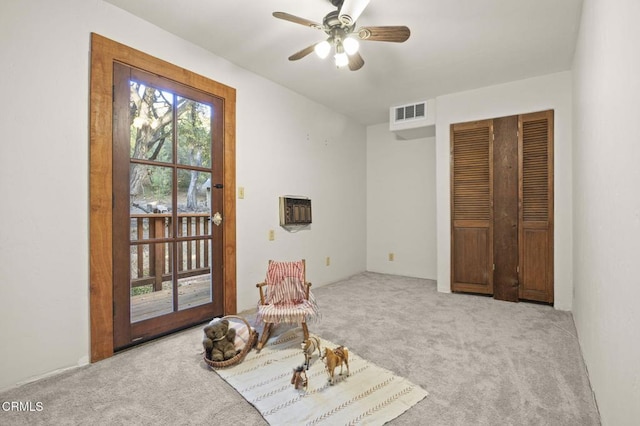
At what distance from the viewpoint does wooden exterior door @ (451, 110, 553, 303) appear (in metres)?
3.40

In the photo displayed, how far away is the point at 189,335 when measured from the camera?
2566 millimetres

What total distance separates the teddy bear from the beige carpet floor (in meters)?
0.11

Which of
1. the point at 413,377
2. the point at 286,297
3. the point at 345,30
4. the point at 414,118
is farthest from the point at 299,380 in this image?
the point at 414,118

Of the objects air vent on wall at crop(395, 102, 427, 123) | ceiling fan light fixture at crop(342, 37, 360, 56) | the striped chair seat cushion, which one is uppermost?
air vent on wall at crop(395, 102, 427, 123)

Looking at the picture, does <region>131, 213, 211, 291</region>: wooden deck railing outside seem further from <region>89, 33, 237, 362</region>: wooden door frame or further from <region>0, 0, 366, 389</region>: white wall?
<region>0, 0, 366, 389</region>: white wall

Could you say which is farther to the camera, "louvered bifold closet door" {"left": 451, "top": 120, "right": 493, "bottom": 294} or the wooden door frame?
"louvered bifold closet door" {"left": 451, "top": 120, "right": 493, "bottom": 294}

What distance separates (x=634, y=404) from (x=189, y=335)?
8.83ft

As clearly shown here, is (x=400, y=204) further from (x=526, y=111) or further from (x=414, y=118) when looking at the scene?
(x=526, y=111)

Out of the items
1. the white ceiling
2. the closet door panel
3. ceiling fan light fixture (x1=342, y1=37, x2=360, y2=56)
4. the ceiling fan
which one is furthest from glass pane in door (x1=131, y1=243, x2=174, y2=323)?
the closet door panel

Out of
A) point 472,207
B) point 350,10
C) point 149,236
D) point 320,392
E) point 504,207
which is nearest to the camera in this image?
point 320,392

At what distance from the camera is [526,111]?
11.4 feet

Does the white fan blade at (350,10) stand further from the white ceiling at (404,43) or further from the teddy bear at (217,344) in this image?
the teddy bear at (217,344)

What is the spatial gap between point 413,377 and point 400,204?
3343mm

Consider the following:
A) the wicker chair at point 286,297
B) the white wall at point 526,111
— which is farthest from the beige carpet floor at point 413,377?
the white wall at point 526,111
